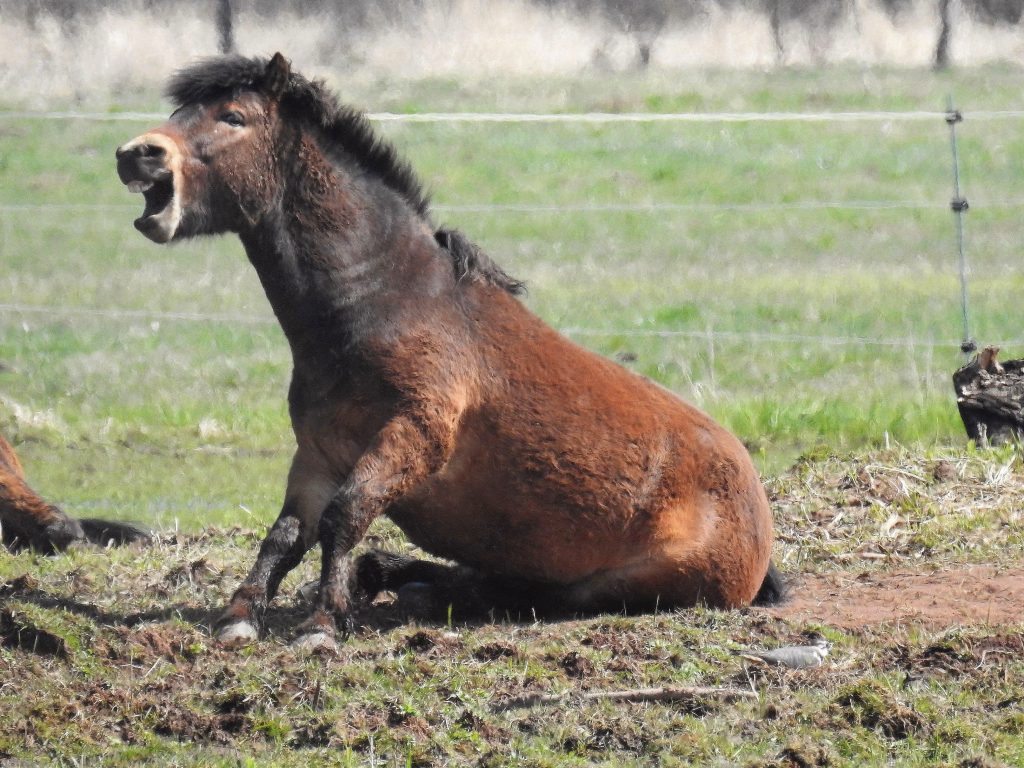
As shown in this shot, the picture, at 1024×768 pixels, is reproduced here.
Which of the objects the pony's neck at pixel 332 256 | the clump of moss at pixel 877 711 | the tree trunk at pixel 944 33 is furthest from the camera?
the tree trunk at pixel 944 33

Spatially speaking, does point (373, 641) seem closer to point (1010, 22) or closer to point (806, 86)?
point (806, 86)

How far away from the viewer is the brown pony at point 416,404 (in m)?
5.73

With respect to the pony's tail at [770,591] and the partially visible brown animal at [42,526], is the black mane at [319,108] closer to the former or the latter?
the pony's tail at [770,591]

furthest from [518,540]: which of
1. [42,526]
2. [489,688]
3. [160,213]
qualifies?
[42,526]

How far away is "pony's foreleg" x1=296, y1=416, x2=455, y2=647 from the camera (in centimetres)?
561

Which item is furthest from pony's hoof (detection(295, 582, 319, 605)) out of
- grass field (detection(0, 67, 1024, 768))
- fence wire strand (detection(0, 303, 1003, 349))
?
fence wire strand (detection(0, 303, 1003, 349))

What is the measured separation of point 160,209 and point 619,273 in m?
10.5

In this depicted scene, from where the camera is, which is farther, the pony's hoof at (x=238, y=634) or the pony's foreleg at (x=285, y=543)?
the pony's foreleg at (x=285, y=543)

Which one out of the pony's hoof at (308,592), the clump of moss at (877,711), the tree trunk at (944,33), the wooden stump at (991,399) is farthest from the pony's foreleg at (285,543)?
the tree trunk at (944,33)

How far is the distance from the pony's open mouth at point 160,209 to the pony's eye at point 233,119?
30cm

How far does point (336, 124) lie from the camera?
19.8 ft

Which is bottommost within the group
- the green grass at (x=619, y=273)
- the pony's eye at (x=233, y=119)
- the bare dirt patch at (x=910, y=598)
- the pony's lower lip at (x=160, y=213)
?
the green grass at (x=619, y=273)

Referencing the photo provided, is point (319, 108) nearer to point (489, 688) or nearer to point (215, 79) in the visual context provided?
point (215, 79)

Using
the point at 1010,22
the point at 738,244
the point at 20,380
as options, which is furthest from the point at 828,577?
the point at 1010,22
